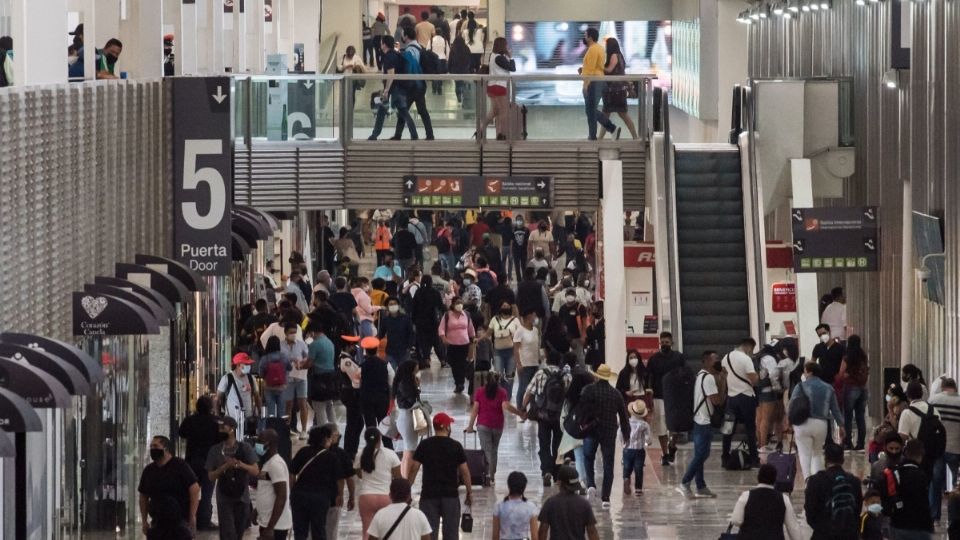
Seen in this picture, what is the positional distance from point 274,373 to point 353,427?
0.97m

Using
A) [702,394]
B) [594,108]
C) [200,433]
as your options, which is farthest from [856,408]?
[594,108]

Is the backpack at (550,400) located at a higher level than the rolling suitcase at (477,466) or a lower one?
higher

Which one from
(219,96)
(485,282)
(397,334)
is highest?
(219,96)

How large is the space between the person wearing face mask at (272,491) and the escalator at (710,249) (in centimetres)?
969

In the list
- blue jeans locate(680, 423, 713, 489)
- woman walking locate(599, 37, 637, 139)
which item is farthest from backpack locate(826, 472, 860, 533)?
woman walking locate(599, 37, 637, 139)

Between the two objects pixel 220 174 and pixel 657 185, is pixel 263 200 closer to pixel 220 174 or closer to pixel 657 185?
pixel 657 185

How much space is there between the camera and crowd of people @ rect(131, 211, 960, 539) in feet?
45.2

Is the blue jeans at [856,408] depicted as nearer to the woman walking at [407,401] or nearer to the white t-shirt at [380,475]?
the woman walking at [407,401]

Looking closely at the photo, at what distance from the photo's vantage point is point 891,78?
23516mm

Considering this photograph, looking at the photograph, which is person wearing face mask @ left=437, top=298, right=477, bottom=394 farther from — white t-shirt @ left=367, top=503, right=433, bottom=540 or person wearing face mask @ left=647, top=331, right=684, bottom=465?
white t-shirt @ left=367, top=503, right=433, bottom=540

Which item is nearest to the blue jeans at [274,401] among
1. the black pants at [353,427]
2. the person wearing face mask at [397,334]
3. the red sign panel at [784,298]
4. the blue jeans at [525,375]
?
the black pants at [353,427]

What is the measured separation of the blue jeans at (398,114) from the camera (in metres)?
27.5

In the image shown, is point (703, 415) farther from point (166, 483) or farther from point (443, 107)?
point (443, 107)

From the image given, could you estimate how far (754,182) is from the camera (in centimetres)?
2570
